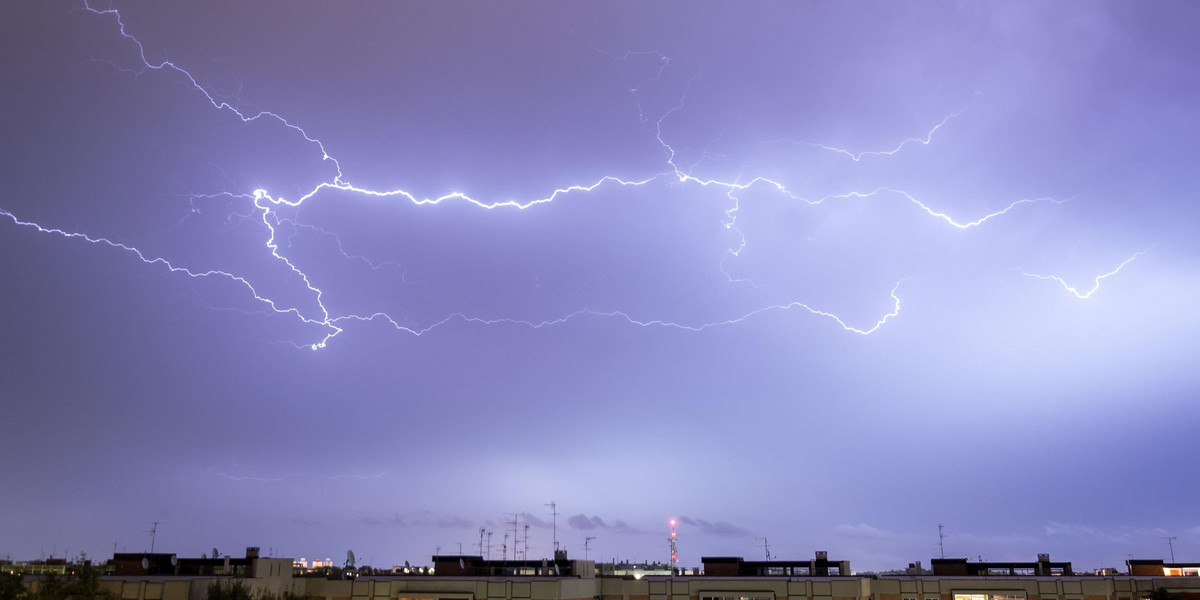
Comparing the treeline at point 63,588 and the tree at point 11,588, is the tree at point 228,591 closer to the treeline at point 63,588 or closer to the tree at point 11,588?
the treeline at point 63,588

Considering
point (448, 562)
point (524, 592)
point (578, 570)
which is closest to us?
point (524, 592)

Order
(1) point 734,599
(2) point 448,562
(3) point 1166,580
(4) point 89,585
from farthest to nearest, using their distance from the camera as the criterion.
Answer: (2) point 448,562 < (3) point 1166,580 < (1) point 734,599 < (4) point 89,585

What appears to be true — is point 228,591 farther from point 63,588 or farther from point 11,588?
point 11,588

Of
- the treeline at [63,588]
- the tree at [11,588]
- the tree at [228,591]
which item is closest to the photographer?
the treeline at [63,588]

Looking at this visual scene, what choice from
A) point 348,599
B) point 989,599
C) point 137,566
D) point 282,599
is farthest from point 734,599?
point 137,566

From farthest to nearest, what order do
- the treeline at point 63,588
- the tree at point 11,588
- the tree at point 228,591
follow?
the tree at point 228,591
the tree at point 11,588
the treeline at point 63,588

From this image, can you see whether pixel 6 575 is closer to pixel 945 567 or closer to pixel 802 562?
pixel 802 562

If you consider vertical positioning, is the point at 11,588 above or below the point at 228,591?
above

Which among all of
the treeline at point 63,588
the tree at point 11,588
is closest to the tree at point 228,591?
the treeline at point 63,588

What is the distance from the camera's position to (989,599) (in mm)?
37031

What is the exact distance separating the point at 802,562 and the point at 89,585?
33.3 meters

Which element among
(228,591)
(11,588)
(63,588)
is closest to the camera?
(63,588)

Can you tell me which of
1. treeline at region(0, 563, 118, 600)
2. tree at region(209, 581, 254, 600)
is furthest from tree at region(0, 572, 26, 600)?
tree at region(209, 581, 254, 600)

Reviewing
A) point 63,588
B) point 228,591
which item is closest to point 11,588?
point 63,588
